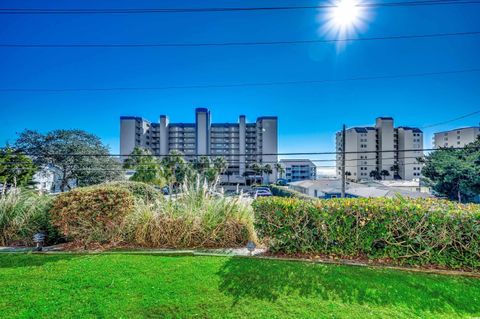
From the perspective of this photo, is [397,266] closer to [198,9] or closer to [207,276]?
[207,276]

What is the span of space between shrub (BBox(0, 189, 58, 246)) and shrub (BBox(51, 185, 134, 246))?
64 centimetres

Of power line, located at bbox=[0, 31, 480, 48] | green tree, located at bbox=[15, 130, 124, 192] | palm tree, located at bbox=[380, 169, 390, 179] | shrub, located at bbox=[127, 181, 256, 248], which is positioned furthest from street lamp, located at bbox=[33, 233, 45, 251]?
palm tree, located at bbox=[380, 169, 390, 179]

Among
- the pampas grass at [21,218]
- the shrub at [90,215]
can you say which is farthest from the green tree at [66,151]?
the shrub at [90,215]

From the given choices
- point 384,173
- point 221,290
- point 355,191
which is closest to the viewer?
point 221,290

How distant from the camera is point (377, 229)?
142 inches

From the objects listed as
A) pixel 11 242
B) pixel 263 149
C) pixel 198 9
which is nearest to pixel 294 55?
pixel 198 9

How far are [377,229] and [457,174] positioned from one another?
68.2 ft

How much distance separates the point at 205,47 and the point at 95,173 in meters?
14.6

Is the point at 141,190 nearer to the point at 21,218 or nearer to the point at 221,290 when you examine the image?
the point at 21,218

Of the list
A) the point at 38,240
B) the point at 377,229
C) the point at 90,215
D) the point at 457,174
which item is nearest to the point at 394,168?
the point at 457,174

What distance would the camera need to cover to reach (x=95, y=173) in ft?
55.8

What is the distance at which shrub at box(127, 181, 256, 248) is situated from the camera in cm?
444

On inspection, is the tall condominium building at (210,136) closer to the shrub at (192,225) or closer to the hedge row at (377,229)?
the shrub at (192,225)

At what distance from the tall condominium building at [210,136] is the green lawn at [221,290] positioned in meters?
57.5
